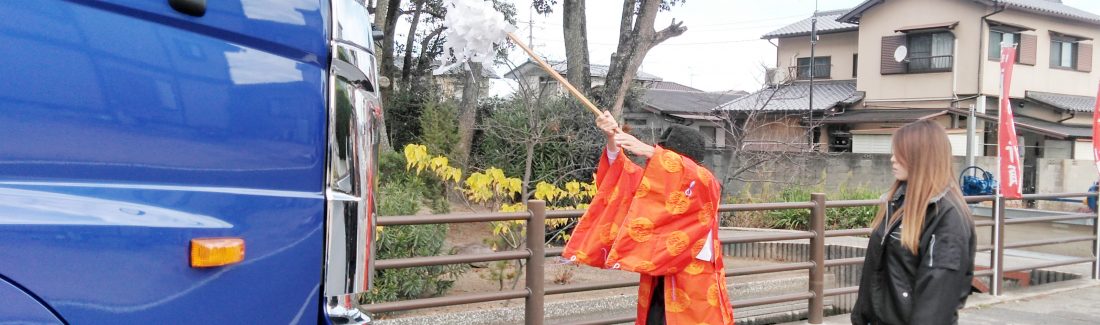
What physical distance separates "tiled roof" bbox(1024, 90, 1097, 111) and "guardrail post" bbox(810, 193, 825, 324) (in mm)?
21521

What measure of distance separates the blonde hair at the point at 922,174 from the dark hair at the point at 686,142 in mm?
916

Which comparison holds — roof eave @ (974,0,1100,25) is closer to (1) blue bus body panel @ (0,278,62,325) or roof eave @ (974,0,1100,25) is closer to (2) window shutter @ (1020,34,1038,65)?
(2) window shutter @ (1020,34,1038,65)

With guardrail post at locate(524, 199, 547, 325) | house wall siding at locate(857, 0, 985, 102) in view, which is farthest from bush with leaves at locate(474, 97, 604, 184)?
house wall siding at locate(857, 0, 985, 102)

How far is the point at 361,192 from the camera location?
201cm

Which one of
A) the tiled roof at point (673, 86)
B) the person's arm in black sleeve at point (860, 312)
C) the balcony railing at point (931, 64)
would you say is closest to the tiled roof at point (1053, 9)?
the balcony railing at point (931, 64)

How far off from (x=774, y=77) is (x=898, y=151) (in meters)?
15.3

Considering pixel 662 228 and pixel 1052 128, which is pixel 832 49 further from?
pixel 662 228

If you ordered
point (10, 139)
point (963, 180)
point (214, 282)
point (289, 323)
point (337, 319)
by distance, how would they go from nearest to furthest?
point (10, 139), point (214, 282), point (289, 323), point (337, 319), point (963, 180)

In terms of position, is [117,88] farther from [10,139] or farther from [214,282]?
[214,282]

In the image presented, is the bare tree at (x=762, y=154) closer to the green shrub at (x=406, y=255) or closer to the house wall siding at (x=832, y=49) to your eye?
the green shrub at (x=406, y=255)

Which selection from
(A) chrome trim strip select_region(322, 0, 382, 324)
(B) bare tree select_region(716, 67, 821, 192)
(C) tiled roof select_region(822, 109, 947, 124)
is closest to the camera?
(A) chrome trim strip select_region(322, 0, 382, 324)

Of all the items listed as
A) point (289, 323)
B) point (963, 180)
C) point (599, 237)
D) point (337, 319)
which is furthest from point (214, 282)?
point (963, 180)

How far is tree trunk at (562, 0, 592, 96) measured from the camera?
45.2 ft

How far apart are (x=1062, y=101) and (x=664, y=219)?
2552 cm
